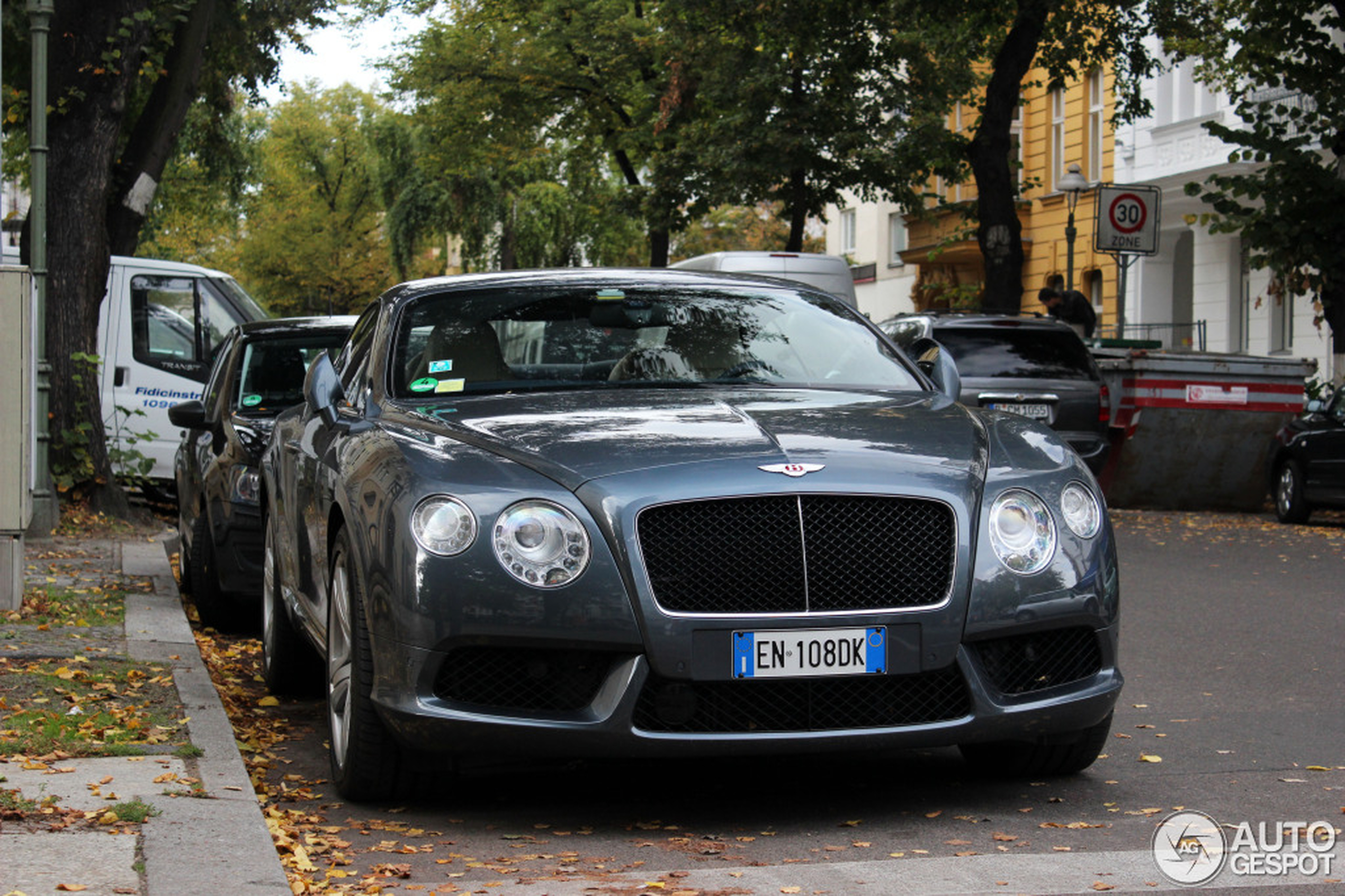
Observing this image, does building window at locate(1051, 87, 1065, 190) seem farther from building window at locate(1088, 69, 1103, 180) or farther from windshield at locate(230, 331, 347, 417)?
windshield at locate(230, 331, 347, 417)

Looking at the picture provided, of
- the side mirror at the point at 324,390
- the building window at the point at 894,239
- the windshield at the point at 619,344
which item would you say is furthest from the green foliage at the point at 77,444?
the building window at the point at 894,239

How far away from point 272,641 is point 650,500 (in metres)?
3.18

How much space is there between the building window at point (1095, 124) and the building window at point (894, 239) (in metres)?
12.9

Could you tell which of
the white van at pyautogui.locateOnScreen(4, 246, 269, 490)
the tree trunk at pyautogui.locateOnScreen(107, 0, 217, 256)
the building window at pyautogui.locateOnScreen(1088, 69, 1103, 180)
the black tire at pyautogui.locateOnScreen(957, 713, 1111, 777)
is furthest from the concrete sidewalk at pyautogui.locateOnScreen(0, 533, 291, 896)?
the building window at pyautogui.locateOnScreen(1088, 69, 1103, 180)

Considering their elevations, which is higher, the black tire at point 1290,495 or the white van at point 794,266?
the white van at point 794,266

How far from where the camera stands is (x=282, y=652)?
7633 millimetres

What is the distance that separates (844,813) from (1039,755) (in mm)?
758

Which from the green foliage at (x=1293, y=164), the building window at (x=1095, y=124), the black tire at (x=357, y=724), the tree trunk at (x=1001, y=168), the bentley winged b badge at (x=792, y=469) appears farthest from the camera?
the building window at (x=1095, y=124)

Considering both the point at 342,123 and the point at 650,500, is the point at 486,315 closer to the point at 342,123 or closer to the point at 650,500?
the point at 650,500

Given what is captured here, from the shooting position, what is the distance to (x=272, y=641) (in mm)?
Result: 7707

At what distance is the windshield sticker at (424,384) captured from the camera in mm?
6375

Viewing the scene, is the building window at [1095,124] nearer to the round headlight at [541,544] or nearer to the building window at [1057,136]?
the building window at [1057,136]

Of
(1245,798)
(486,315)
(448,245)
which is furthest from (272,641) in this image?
(448,245)

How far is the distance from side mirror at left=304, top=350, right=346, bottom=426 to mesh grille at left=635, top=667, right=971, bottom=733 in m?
2.13
